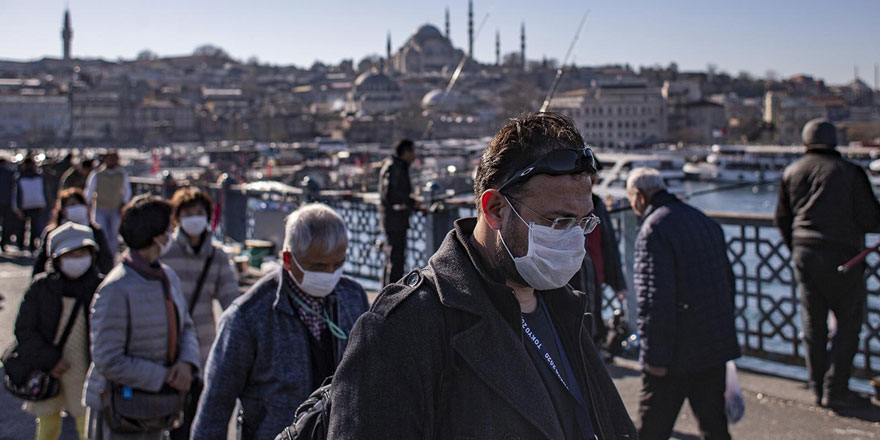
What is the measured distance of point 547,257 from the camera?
1345 millimetres

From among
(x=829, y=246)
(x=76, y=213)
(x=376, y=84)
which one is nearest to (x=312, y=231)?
(x=829, y=246)

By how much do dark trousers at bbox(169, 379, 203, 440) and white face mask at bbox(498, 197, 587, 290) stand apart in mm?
1670

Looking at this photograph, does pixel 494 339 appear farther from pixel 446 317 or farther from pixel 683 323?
pixel 683 323

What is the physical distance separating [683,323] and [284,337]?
1.24m

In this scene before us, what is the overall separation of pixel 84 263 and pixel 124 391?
2.02ft

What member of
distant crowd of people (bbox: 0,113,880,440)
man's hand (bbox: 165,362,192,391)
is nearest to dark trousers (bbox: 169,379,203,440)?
distant crowd of people (bbox: 0,113,880,440)

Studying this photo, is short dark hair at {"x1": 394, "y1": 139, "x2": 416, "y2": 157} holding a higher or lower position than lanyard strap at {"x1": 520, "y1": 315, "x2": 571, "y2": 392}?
higher

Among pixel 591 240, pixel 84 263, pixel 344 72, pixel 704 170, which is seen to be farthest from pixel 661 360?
pixel 344 72

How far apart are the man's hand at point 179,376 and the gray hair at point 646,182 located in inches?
57.0

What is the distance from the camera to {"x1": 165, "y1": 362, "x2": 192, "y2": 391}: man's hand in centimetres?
258

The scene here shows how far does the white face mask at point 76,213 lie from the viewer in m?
5.17

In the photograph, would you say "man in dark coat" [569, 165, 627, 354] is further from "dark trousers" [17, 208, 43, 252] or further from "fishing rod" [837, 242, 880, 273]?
"dark trousers" [17, 208, 43, 252]

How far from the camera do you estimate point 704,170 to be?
52.8 m

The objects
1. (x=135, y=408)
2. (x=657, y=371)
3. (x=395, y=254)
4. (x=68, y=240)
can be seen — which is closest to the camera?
(x=135, y=408)
